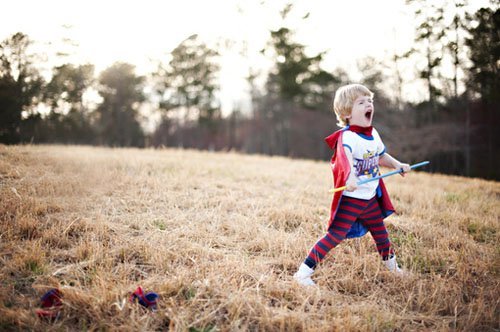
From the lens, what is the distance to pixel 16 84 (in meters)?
6.64

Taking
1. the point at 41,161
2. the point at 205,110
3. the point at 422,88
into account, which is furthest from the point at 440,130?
the point at 41,161

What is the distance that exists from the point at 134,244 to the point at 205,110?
26.0 meters

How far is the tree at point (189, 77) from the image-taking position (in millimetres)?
25797

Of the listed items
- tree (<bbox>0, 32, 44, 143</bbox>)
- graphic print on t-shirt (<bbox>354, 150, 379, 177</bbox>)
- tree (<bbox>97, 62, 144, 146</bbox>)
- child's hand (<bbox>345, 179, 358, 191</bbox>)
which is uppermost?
tree (<bbox>97, 62, 144, 146</bbox>)

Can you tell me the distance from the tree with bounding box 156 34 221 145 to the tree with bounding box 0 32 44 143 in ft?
63.8

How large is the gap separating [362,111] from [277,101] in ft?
84.0

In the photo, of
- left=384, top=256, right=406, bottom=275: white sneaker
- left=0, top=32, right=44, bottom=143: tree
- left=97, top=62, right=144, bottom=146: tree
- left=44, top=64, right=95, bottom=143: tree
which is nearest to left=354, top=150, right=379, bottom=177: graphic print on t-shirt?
left=384, top=256, right=406, bottom=275: white sneaker

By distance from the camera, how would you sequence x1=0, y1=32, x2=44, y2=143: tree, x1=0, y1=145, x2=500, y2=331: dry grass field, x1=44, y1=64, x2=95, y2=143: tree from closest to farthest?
x1=0, y1=145, x2=500, y2=331: dry grass field
x1=0, y1=32, x2=44, y2=143: tree
x1=44, y1=64, x2=95, y2=143: tree

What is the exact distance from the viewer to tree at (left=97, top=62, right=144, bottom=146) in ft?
75.6

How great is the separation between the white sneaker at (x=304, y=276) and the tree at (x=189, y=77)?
25230 millimetres

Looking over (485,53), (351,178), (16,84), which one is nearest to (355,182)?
(351,178)

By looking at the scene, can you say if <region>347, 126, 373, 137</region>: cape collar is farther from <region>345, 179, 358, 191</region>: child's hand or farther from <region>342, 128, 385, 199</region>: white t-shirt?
<region>345, 179, 358, 191</region>: child's hand

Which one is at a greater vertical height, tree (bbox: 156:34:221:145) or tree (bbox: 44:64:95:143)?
tree (bbox: 156:34:221:145)

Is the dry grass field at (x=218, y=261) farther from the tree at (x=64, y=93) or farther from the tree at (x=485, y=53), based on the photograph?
the tree at (x=485, y=53)
